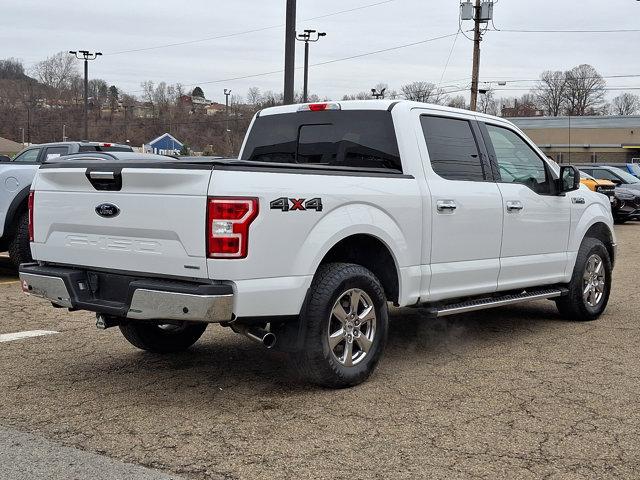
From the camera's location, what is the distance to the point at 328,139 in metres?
6.27

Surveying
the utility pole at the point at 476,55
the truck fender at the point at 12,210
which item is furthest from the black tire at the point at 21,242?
the utility pole at the point at 476,55

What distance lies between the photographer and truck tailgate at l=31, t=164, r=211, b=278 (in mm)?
4488

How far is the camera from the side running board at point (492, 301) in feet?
19.1

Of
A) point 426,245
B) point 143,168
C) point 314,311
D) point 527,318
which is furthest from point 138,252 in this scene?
point 527,318

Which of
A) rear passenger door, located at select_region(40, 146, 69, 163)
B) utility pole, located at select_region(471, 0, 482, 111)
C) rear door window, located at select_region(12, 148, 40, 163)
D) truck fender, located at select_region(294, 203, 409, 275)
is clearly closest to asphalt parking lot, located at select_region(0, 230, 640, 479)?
truck fender, located at select_region(294, 203, 409, 275)

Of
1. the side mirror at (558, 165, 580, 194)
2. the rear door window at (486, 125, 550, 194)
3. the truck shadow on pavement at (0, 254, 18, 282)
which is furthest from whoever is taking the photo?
the truck shadow on pavement at (0, 254, 18, 282)

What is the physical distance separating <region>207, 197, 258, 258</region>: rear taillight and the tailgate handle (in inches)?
30.7

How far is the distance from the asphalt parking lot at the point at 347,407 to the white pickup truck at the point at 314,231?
1.32 ft

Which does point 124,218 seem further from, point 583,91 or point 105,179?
point 583,91

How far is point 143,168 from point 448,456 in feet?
7.91

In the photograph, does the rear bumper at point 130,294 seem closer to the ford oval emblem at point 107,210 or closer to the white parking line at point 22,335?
the ford oval emblem at point 107,210

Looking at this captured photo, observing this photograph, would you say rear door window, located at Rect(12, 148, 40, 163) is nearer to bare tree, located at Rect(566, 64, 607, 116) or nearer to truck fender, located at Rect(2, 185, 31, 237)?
truck fender, located at Rect(2, 185, 31, 237)

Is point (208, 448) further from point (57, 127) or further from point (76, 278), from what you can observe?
point (57, 127)

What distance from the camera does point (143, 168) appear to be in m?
4.70
